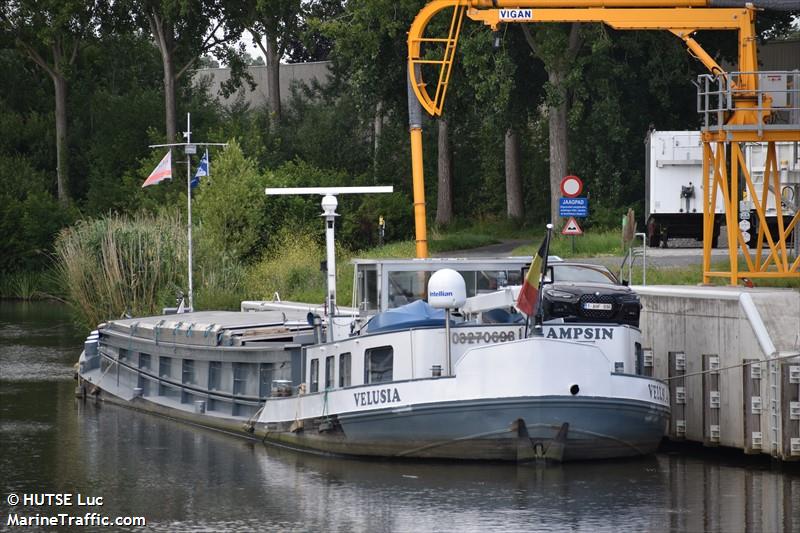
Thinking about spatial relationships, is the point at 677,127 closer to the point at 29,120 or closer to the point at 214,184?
the point at 214,184

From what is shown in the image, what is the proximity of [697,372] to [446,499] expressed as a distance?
5.82 metres

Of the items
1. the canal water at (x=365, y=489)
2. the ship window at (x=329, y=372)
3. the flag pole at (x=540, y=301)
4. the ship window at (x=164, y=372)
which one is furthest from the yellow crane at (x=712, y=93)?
the ship window at (x=164, y=372)

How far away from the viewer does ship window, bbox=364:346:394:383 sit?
24.9 metres

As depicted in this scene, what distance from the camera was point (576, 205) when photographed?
3272 centimetres

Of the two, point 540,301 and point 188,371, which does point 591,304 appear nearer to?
point 540,301

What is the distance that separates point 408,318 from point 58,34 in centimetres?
5255

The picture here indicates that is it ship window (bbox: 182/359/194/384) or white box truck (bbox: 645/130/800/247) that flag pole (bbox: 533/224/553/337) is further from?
white box truck (bbox: 645/130/800/247)

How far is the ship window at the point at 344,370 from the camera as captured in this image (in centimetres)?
2559

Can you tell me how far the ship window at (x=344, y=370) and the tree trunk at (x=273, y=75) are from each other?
4783cm

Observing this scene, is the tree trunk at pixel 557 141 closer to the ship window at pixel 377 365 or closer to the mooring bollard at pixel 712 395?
the mooring bollard at pixel 712 395

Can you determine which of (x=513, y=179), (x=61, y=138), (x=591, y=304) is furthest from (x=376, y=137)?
(x=591, y=304)

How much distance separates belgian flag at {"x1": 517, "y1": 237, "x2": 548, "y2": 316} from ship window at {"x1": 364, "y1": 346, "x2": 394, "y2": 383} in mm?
2793

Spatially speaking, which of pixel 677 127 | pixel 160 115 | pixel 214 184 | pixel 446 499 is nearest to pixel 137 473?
pixel 446 499

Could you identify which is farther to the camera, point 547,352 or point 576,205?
point 576,205
